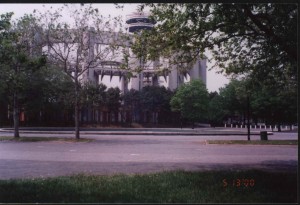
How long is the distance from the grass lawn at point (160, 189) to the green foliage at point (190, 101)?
28194mm

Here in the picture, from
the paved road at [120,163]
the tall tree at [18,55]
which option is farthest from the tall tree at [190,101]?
the paved road at [120,163]

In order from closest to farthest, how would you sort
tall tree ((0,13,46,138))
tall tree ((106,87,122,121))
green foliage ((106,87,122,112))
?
tall tree ((0,13,46,138))
green foliage ((106,87,122,112))
tall tree ((106,87,122,121))

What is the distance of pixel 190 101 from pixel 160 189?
1356 inches

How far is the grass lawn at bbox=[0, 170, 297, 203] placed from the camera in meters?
7.83

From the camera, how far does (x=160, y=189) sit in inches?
340

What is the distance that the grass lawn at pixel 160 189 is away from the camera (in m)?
7.83

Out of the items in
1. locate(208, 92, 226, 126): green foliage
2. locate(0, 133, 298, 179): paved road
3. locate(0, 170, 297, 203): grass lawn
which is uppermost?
locate(208, 92, 226, 126): green foliage

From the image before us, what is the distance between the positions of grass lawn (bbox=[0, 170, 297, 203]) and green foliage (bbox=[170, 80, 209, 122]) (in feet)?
92.5

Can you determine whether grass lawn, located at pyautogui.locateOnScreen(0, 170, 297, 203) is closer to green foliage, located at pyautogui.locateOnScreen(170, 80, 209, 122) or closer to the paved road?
the paved road
